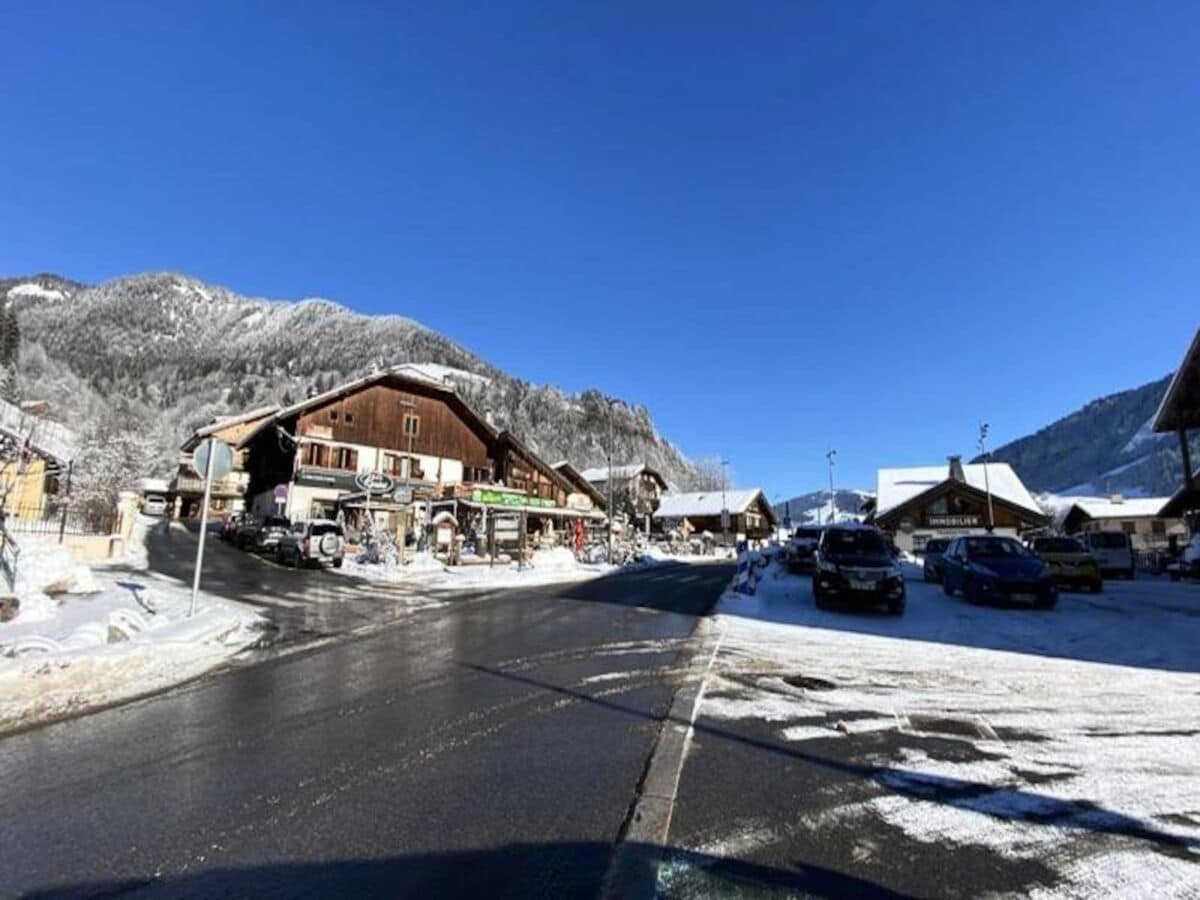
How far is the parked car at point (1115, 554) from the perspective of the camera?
105 feet

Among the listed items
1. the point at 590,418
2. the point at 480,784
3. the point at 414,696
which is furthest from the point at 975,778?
the point at 590,418

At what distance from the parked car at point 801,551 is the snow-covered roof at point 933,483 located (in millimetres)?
31104

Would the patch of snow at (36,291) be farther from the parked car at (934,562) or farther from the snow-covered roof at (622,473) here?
the parked car at (934,562)

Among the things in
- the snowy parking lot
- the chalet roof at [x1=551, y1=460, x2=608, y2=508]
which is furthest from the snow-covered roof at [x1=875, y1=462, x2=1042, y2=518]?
the snowy parking lot

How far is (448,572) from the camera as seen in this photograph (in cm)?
2717

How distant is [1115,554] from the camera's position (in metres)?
32.4

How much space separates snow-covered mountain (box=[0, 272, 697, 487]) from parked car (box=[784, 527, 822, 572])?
72116 mm

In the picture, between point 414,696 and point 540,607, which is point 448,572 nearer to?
point 540,607

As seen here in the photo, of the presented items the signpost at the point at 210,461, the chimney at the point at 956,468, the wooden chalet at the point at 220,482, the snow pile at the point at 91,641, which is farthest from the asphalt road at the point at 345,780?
the wooden chalet at the point at 220,482

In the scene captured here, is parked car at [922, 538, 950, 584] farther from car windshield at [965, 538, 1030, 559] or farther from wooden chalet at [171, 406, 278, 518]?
wooden chalet at [171, 406, 278, 518]

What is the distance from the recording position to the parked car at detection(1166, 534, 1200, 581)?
2762 cm

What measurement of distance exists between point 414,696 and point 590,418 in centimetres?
Result: 12686

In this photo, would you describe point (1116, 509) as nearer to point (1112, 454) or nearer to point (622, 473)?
point (622, 473)

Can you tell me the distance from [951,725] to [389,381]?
150 ft
